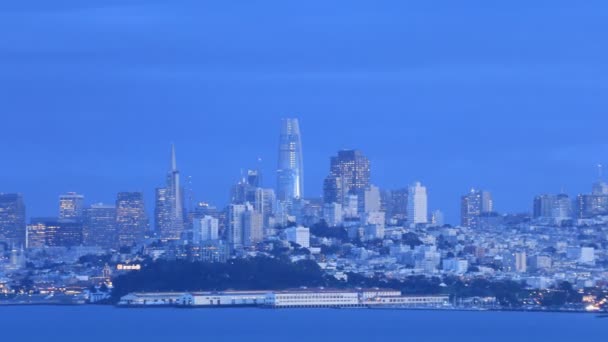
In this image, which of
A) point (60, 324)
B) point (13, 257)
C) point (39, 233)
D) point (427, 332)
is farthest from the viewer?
point (39, 233)

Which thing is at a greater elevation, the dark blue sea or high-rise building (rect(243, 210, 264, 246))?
high-rise building (rect(243, 210, 264, 246))

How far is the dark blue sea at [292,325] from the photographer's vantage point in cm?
6981

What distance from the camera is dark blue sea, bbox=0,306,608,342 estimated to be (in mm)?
69812

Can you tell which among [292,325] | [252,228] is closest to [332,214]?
[252,228]

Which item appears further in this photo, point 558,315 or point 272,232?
point 272,232

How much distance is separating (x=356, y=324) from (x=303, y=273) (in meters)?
20.4

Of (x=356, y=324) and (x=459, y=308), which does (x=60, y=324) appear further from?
(x=459, y=308)

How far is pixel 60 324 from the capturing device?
7900 centimetres

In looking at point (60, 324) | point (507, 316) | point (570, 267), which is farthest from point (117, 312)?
point (570, 267)

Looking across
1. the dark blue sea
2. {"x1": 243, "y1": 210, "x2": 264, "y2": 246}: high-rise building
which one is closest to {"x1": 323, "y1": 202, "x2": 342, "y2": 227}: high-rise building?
{"x1": 243, "y1": 210, "x2": 264, "y2": 246}: high-rise building

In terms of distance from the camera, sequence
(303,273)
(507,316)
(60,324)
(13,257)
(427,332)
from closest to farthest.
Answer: (427,332)
(60,324)
(507,316)
(303,273)
(13,257)

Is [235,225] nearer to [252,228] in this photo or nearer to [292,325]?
[252,228]

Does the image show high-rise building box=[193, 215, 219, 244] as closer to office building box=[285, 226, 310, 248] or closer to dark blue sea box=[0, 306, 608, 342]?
office building box=[285, 226, 310, 248]

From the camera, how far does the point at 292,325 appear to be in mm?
77438
